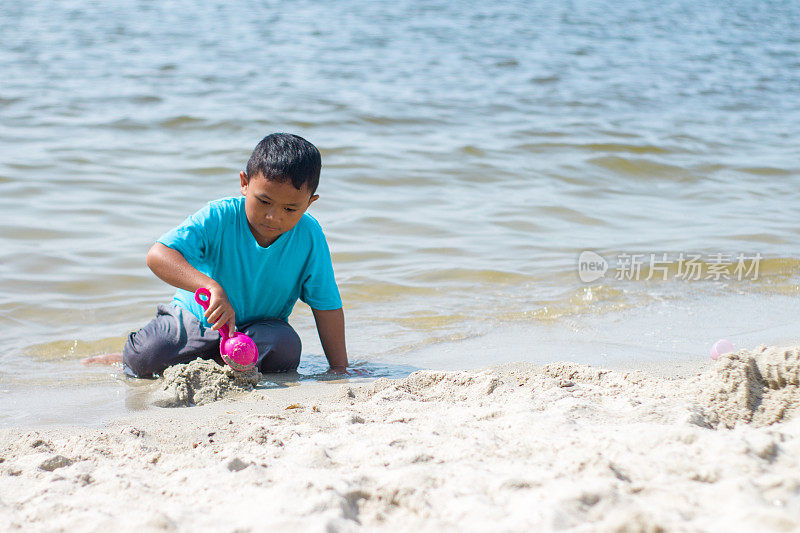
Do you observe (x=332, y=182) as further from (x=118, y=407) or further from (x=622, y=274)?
(x=118, y=407)

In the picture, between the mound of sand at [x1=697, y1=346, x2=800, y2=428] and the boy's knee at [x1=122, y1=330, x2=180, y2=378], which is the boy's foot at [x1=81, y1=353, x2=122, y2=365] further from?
the mound of sand at [x1=697, y1=346, x2=800, y2=428]

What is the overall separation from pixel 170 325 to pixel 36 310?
1.31m

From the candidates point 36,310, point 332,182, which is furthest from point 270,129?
point 36,310

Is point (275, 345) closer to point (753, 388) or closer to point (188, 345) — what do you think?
point (188, 345)

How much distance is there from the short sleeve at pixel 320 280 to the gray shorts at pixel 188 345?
173 mm

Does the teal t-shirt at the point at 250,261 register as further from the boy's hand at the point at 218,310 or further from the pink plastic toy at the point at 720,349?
the pink plastic toy at the point at 720,349

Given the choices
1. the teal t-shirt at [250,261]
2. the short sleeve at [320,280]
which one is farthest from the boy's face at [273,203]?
the short sleeve at [320,280]

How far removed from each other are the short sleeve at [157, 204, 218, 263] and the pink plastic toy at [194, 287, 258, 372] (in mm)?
275

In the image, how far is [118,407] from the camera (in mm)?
2791

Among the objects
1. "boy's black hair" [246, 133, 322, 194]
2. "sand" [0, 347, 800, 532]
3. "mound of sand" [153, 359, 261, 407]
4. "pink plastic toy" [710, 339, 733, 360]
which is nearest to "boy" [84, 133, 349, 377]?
"boy's black hair" [246, 133, 322, 194]

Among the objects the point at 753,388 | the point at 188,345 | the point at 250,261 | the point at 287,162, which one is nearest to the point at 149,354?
the point at 188,345

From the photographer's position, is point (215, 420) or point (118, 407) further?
point (118, 407)

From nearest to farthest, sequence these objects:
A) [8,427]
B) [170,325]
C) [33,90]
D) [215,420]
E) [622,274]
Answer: [215,420] < [8,427] < [170,325] < [622,274] < [33,90]

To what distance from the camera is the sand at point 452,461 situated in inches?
60.6
